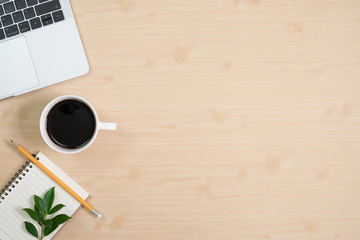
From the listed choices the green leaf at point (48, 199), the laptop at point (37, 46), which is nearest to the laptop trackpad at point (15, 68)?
the laptop at point (37, 46)

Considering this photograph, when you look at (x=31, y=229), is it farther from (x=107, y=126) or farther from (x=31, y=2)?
(x=31, y=2)

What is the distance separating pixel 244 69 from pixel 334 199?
401 millimetres

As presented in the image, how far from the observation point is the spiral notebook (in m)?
0.77

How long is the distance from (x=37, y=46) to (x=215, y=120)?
0.46 m

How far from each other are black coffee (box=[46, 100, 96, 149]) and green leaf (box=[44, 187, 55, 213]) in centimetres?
12

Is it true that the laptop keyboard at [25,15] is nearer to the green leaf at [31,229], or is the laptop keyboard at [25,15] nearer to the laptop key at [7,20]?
the laptop key at [7,20]

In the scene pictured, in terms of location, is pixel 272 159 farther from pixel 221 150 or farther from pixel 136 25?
pixel 136 25

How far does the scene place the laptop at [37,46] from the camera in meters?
0.76

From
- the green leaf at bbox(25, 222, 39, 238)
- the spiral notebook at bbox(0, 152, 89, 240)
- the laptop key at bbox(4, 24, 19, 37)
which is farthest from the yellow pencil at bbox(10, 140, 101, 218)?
the laptop key at bbox(4, 24, 19, 37)

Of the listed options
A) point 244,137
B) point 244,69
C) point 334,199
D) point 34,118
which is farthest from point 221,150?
point 34,118

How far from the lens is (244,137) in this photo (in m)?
0.81

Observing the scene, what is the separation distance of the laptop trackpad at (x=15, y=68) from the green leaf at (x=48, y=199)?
25 cm

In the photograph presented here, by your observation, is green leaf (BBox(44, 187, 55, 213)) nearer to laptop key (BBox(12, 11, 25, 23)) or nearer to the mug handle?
the mug handle

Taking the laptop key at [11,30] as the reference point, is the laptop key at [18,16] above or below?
above
